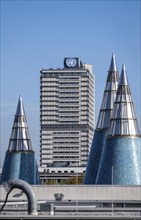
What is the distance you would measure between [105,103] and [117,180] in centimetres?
1041

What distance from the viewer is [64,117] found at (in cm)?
17788

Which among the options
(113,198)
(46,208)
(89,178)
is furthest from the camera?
(89,178)

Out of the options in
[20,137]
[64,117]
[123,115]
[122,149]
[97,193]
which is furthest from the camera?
[64,117]

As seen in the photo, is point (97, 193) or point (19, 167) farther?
point (19, 167)

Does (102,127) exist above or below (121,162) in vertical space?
above

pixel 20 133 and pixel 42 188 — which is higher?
pixel 20 133

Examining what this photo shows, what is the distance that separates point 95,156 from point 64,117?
10098cm

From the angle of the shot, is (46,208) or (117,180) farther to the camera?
(117,180)

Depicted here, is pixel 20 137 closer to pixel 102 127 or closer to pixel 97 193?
pixel 102 127

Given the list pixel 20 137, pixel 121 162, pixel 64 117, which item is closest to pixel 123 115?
pixel 121 162

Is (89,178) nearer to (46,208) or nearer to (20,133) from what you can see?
(20,133)

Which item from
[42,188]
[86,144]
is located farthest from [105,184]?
[86,144]

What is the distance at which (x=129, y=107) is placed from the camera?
7194 cm

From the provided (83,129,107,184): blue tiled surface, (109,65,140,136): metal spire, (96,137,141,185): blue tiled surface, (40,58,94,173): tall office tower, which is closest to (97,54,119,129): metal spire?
(83,129,107,184): blue tiled surface
